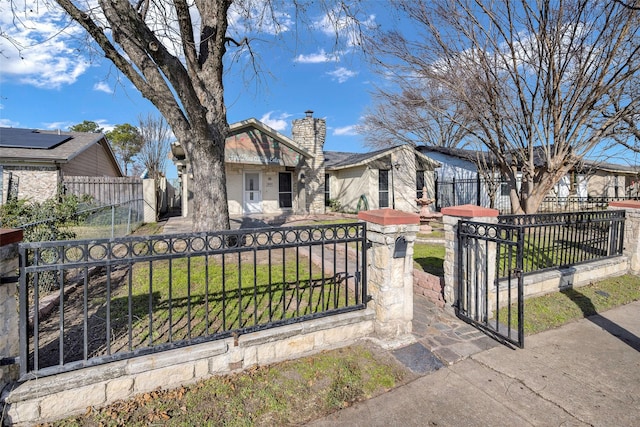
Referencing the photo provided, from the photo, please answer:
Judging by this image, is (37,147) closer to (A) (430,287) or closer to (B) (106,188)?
(B) (106,188)

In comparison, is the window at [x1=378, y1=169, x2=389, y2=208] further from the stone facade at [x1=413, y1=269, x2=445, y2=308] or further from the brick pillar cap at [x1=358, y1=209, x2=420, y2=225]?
the brick pillar cap at [x1=358, y1=209, x2=420, y2=225]

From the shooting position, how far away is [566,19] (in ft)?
21.2

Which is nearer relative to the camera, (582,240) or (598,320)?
(598,320)

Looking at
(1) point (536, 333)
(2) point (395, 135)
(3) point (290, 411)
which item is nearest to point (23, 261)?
(3) point (290, 411)

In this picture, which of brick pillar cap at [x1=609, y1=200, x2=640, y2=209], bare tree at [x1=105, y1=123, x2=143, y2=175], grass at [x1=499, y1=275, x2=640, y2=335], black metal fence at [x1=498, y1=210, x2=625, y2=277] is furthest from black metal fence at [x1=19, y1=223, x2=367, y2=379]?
bare tree at [x1=105, y1=123, x2=143, y2=175]

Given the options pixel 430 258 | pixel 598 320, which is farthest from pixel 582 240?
pixel 430 258

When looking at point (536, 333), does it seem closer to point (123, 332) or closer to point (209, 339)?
point (209, 339)

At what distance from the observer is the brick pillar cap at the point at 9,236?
2.08m

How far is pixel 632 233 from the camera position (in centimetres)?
580

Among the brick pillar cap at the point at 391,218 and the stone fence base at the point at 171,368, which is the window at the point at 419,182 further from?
the stone fence base at the point at 171,368

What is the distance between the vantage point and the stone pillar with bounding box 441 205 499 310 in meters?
3.71

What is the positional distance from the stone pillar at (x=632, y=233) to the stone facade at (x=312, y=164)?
37.2 feet

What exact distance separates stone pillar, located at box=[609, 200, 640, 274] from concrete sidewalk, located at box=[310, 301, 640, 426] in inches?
145

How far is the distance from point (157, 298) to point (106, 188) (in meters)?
10.8
